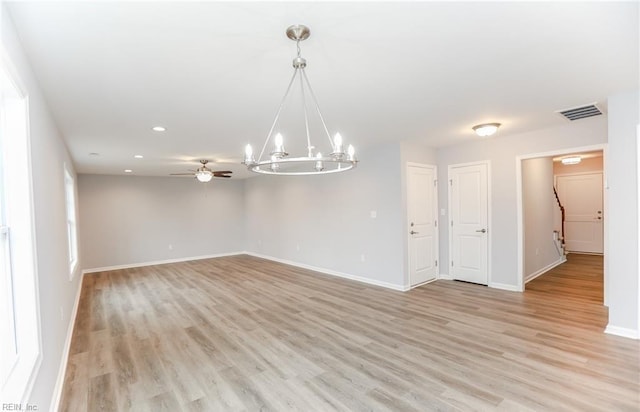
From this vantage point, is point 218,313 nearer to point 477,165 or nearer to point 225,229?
point 477,165

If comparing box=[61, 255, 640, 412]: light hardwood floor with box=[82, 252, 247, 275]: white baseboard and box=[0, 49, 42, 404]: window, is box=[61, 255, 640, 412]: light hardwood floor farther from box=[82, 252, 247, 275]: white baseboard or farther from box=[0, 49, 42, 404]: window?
box=[82, 252, 247, 275]: white baseboard

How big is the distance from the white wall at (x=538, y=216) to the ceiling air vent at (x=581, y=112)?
119 centimetres

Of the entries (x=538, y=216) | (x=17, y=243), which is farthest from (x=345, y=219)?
(x=17, y=243)

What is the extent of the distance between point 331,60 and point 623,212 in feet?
11.1

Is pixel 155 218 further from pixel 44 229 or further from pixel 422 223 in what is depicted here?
pixel 422 223

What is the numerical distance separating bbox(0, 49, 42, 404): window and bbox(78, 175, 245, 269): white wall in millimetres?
6846

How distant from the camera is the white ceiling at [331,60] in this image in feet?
5.58

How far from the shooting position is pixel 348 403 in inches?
89.0

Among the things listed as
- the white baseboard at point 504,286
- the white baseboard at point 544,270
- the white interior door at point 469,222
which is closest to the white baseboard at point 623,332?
the white baseboard at point 504,286

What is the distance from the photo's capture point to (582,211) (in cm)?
809

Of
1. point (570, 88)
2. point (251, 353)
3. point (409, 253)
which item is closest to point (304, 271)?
point (409, 253)

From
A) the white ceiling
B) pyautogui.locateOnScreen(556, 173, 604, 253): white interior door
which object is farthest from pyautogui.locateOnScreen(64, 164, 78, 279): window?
pyautogui.locateOnScreen(556, 173, 604, 253): white interior door

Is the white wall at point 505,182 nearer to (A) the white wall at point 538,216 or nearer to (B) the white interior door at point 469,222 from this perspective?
(B) the white interior door at point 469,222

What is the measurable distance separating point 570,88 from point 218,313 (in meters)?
4.87
